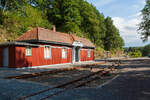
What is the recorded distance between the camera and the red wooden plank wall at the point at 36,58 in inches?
626

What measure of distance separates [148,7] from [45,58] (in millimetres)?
34936

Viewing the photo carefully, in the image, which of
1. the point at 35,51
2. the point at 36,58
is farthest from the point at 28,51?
the point at 36,58

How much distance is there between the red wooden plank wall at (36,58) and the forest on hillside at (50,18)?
467 inches

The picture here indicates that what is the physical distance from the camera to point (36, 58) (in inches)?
696

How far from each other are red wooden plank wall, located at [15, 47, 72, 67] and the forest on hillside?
1186cm

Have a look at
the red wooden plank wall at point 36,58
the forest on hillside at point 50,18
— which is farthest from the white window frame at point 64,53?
the forest on hillside at point 50,18

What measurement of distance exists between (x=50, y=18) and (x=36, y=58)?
32338 mm

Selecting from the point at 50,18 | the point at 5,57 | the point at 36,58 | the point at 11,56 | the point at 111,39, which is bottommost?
the point at 36,58

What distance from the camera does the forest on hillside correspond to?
99.8 feet

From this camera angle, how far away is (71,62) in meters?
24.4

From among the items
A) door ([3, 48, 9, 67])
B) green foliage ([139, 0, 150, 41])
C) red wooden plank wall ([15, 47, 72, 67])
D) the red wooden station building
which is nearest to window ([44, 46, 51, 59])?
the red wooden station building

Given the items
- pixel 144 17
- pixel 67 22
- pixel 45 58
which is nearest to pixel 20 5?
pixel 67 22

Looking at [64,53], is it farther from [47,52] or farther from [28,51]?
[28,51]

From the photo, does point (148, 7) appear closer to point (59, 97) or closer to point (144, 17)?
point (144, 17)
